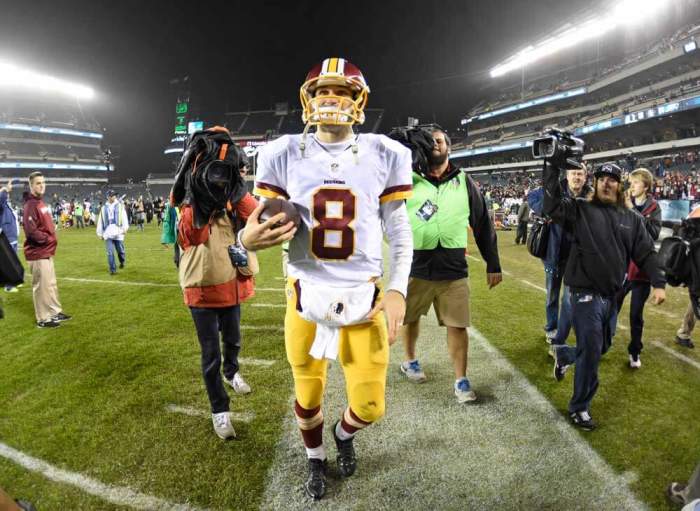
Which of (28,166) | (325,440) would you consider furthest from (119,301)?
(28,166)

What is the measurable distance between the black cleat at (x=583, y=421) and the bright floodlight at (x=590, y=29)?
46642 mm

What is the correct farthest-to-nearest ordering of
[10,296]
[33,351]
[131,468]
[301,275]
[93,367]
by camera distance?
[10,296] → [33,351] → [93,367] → [131,468] → [301,275]

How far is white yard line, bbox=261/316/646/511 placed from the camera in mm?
2338

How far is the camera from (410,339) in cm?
395

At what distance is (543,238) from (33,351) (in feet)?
18.8

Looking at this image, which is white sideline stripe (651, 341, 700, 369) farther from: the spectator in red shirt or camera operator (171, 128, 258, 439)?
the spectator in red shirt

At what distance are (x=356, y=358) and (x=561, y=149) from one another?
1995 mm

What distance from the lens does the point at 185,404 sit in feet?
11.4

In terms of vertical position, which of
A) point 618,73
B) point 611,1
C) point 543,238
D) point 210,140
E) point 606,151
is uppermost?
point 611,1

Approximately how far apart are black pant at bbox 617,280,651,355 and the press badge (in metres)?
2.33

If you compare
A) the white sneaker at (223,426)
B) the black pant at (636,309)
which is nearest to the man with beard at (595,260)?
the black pant at (636,309)

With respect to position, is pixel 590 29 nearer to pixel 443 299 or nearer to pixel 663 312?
pixel 663 312

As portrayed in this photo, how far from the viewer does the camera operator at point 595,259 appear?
3.01 meters

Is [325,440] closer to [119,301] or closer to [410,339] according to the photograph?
[410,339]
